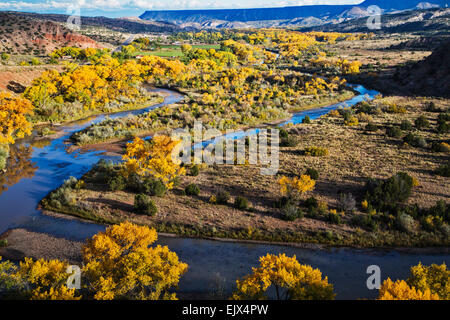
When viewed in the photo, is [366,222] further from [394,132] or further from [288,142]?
[394,132]

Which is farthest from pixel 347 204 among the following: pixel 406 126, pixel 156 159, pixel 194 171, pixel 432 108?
pixel 432 108

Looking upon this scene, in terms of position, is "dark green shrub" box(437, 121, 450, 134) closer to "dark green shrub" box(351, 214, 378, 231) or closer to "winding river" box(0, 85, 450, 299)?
"dark green shrub" box(351, 214, 378, 231)

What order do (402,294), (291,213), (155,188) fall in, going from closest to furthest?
(402,294) < (291,213) < (155,188)

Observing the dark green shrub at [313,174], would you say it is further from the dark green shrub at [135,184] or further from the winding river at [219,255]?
the dark green shrub at [135,184]

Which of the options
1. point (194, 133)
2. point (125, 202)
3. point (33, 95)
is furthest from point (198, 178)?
point (33, 95)

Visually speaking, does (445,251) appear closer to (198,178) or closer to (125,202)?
(198,178)

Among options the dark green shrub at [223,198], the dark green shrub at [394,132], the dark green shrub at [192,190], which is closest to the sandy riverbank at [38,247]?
the dark green shrub at [192,190]
